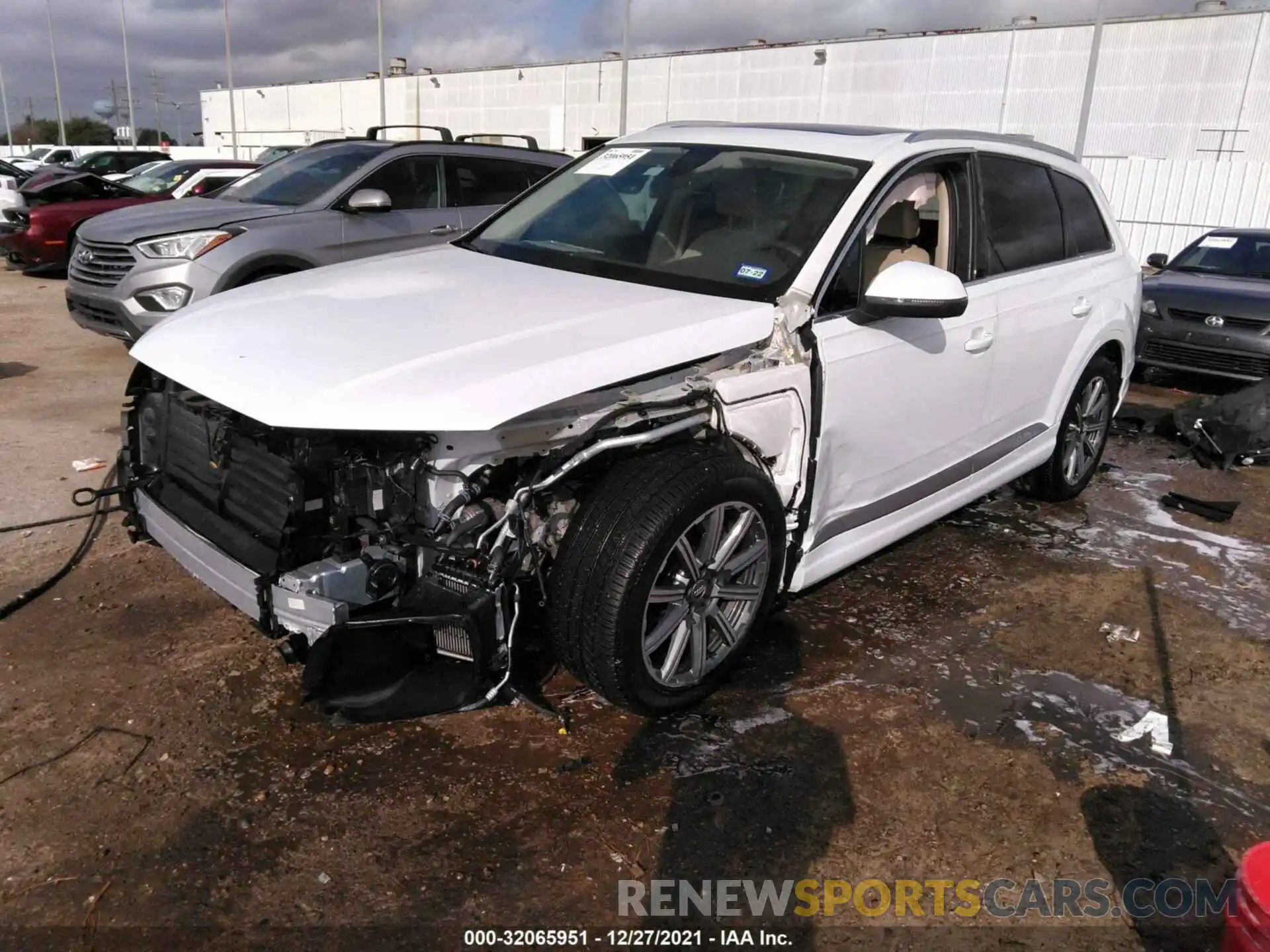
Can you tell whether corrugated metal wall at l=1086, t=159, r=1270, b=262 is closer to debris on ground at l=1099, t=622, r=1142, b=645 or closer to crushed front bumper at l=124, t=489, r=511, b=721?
debris on ground at l=1099, t=622, r=1142, b=645

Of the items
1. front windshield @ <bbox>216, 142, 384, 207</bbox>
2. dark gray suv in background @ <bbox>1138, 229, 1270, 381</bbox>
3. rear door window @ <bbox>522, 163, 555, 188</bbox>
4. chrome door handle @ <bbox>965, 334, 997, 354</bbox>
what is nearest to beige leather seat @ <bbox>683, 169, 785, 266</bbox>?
chrome door handle @ <bbox>965, 334, 997, 354</bbox>

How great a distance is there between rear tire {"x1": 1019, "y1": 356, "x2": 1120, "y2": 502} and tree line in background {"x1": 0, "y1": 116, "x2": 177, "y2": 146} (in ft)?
279

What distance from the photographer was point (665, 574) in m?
3.02

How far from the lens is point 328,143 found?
26.0 ft

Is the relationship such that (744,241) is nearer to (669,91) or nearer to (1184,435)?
(1184,435)

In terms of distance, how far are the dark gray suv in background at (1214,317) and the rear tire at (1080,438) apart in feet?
9.38

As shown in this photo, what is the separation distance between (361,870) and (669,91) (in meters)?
40.6

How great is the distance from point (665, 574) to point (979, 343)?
6.09 ft

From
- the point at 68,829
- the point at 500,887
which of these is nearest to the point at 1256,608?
the point at 500,887

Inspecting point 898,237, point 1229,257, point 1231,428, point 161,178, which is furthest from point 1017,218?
point 161,178

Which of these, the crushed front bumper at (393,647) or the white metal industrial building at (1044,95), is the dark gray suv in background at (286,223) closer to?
the crushed front bumper at (393,647)

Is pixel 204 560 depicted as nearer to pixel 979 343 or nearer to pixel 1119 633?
pixel 979 343

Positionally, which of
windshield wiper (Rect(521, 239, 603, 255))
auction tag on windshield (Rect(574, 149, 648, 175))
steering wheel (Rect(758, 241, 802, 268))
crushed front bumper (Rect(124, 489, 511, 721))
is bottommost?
crushed front bumper (Rect(124, 489, 511, 721))

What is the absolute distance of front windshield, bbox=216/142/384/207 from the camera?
7270mm
